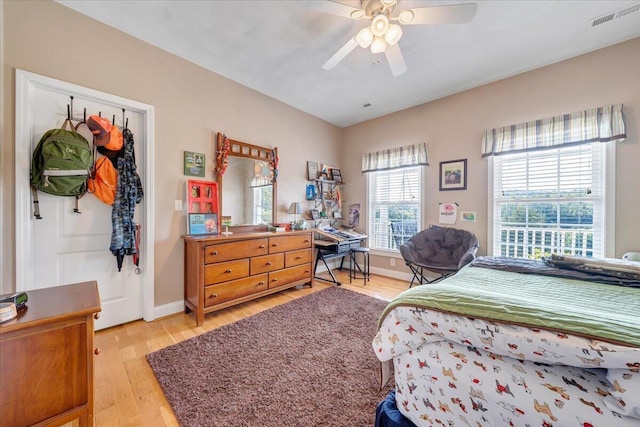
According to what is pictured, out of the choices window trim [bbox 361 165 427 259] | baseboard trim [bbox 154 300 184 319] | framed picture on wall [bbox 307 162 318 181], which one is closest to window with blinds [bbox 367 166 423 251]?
window trim [bbox 361 165 427 259]

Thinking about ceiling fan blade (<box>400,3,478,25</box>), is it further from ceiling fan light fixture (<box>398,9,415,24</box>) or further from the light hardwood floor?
the light hardwood floor

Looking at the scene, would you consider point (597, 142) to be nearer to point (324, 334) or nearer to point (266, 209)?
point (324, 334)

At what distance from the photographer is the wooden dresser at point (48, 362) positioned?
3.03 ft

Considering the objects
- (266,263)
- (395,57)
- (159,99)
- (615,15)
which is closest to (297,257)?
(266,263)

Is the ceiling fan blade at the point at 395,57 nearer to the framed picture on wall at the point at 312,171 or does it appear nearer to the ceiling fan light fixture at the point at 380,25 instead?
the ceiling fan light fixture at the point at 380,25

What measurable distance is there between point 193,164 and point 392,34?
7.58 ft

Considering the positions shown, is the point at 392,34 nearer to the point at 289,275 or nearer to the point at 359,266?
the point at 289,275

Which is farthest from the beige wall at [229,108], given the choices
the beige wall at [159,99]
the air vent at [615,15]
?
the air vent at [615,15]

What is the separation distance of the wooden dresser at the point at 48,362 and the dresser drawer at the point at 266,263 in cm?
164

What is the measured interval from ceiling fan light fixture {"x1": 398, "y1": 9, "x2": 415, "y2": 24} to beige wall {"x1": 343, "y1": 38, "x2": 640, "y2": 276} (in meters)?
2.04

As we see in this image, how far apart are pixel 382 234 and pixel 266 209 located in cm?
210

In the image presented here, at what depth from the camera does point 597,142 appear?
236 centimetres

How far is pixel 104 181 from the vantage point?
6.85ft

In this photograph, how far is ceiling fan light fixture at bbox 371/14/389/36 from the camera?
1733 mm
